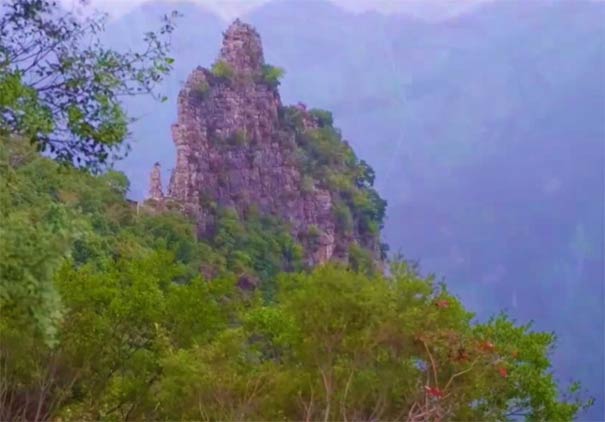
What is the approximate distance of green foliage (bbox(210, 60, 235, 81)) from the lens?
23.1 m

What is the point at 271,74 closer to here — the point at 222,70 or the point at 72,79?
the point at 222,70

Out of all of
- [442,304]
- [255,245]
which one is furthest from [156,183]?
[442,304]

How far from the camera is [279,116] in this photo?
80.7 ft

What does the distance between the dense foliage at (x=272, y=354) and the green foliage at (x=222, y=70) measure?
15.6 m

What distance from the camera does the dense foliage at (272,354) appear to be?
5895mm

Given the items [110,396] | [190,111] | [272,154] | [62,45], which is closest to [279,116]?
[272,154]

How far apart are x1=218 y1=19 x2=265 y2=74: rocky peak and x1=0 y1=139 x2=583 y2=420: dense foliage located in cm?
1574

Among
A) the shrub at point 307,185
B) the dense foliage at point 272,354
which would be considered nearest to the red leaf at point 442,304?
the dense foliage at point 272,354

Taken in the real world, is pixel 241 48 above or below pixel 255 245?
above

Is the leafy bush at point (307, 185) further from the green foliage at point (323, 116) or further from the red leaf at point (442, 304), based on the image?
the red leaf at point (442, 304)

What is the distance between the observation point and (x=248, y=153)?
77.2 feet

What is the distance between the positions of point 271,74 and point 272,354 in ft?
56.7

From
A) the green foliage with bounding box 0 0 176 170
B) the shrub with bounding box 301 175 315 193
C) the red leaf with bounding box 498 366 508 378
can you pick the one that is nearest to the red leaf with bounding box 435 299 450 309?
the red leaf with bounding box 498 366 508 378

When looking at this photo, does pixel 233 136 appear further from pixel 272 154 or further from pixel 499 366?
pixel 499 366
